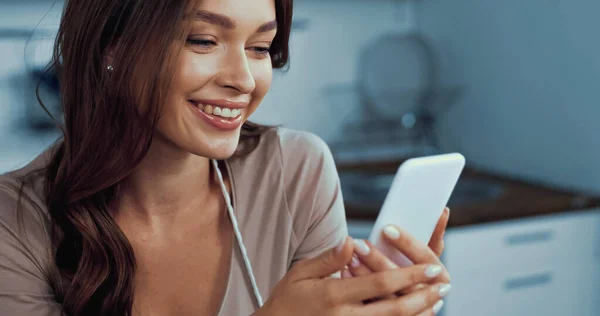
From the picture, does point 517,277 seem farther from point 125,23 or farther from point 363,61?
point 125,23

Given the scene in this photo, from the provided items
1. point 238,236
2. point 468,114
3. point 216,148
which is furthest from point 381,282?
point 468,114

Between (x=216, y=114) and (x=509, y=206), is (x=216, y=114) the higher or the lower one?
the higher one

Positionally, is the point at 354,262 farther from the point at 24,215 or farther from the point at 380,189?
the point at 380,189

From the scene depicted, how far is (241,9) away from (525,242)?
4.31ft

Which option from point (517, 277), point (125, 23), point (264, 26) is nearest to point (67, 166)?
point (125, 23)

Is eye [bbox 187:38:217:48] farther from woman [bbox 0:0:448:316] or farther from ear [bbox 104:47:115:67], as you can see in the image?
ear [bbox 104:47:115:67]

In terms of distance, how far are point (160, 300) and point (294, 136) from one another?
1.17 ft

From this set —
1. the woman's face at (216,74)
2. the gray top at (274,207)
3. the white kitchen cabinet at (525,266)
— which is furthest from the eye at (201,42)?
the white kitchen cabinet at (525,266)

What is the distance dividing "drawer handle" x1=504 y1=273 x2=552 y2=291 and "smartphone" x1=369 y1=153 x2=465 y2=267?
121 centimetres

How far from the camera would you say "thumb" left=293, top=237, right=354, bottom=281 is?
79 centimetres

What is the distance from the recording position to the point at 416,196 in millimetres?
819

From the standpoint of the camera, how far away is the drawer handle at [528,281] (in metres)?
2.00

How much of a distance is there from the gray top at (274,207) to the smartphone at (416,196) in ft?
1.17

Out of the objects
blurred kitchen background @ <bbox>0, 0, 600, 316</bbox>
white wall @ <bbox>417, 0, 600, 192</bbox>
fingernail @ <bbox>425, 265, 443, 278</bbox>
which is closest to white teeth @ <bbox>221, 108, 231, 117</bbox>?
fingernail @ <bbox>425, 265, 443, 278</bbox>
